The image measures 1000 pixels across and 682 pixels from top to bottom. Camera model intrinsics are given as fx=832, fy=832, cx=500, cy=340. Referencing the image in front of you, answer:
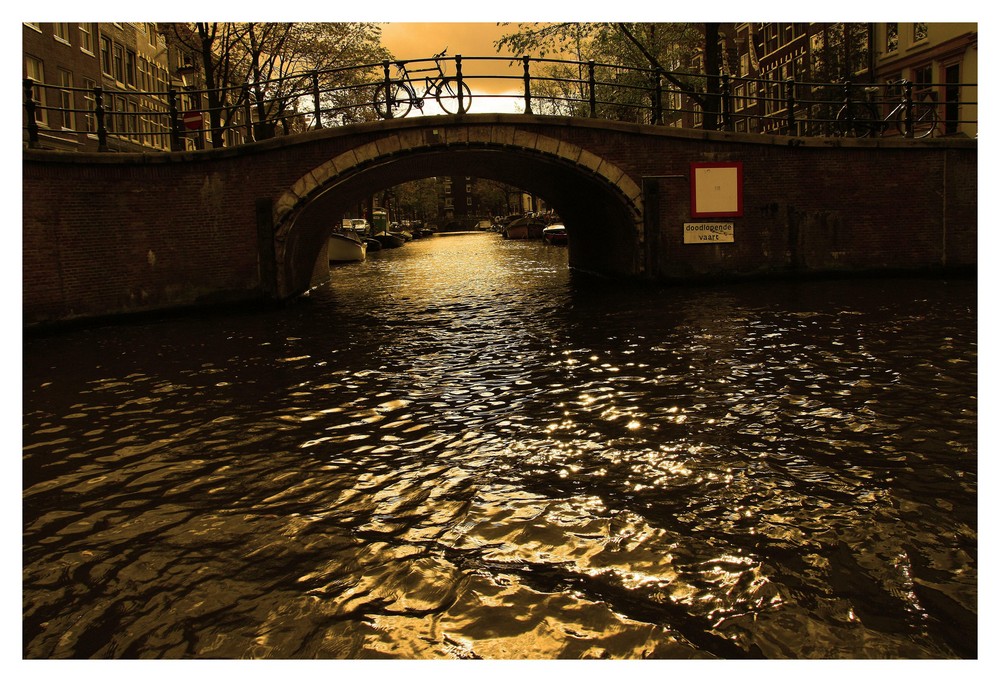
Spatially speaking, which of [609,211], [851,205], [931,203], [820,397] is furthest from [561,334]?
→ [931,203]

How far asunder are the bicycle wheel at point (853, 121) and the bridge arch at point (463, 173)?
4818 mm

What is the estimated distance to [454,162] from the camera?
19562mm

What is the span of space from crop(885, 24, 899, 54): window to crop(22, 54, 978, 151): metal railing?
1.58m

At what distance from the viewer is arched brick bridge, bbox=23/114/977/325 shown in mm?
14109

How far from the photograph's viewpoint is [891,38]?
31375 millimetres

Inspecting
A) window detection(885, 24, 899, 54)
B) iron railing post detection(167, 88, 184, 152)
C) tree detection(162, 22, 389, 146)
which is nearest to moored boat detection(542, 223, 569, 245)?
tree detection(162, 22, 389, 146)

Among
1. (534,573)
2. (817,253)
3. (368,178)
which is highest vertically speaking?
(368,178)

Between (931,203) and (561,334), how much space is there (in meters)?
11.1

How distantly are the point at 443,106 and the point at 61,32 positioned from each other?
21653 millimetres

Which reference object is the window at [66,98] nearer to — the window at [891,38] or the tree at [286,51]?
the tree at [286,51]

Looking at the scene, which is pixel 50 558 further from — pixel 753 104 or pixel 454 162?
pixel 753 104

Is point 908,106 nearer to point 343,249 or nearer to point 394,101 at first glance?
point 394,101

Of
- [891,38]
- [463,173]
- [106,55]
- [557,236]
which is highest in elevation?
[106,55]

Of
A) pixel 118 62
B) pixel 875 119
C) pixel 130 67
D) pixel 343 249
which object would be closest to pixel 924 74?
pixel 875 119
